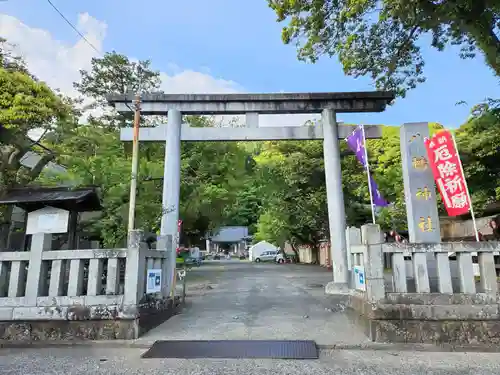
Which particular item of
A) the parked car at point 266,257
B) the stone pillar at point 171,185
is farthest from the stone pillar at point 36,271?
the parked car at point 266,257

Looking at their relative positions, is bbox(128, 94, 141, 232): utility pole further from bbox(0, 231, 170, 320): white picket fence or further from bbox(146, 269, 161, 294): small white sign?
bbox(146, 269, 161, 294): small white sign

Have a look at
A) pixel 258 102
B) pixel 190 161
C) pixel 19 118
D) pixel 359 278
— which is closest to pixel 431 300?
pixel 359 278

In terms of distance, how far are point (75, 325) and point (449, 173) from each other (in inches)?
284

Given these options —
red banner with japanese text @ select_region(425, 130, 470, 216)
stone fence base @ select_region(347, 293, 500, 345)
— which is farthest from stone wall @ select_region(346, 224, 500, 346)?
red banner with japanese text @ select_region(425, 130, 470, 216)

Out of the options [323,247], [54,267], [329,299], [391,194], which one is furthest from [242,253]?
[54,267]

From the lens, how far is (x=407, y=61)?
424 inches

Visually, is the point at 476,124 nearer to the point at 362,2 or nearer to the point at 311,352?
the point at 362,2

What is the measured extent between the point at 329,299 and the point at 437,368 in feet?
17.6

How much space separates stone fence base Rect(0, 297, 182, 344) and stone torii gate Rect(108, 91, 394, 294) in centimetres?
406

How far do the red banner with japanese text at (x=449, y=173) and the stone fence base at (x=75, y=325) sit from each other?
6.08m

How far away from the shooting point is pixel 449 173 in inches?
275

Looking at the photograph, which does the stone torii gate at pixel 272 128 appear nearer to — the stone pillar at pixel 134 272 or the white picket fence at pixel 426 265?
the stone pillar at pixel 134 272

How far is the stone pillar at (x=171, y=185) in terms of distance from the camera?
8.29 m

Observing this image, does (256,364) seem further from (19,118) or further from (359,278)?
(19,118)
